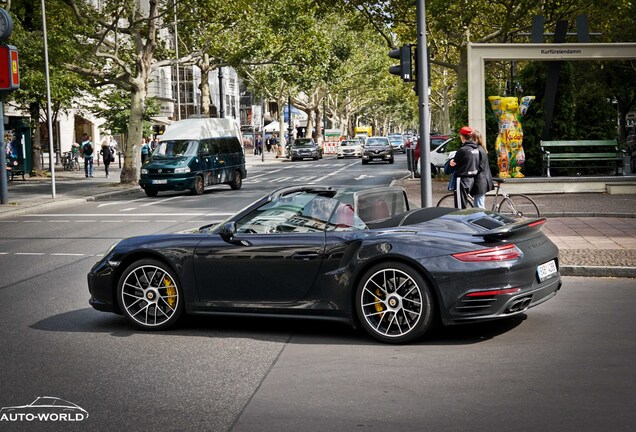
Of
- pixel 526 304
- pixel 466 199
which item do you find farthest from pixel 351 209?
pixel 466 199

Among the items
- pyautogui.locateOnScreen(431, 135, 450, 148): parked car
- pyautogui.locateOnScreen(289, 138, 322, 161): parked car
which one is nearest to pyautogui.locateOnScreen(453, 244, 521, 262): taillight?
pyautogui.locateOnScreen(431, 135, 450, 148): parked car

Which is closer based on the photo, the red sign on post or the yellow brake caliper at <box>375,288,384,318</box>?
the yellow brake caliper at <box>375,288,384,318</box>

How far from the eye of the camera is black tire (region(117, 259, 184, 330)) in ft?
26.2

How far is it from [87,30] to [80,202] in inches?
376

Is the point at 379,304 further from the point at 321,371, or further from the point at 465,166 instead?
the point at 465,166

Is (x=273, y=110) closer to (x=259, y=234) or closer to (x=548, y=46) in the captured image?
(x=548, y=46)

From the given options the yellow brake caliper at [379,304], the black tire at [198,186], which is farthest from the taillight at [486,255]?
the black tire at [198,186]

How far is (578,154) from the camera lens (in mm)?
24922

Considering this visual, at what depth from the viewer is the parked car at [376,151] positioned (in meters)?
54.8

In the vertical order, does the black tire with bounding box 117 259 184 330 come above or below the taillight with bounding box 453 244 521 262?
below

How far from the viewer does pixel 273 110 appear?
447 feet

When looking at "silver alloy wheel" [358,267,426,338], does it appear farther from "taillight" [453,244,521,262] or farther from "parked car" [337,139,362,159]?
"parked car" [337,139,362,159]

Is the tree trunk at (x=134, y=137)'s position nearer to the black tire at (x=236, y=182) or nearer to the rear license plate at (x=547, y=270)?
the black tire at (x=236, y=182)

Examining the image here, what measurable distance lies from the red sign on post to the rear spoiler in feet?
62.6
